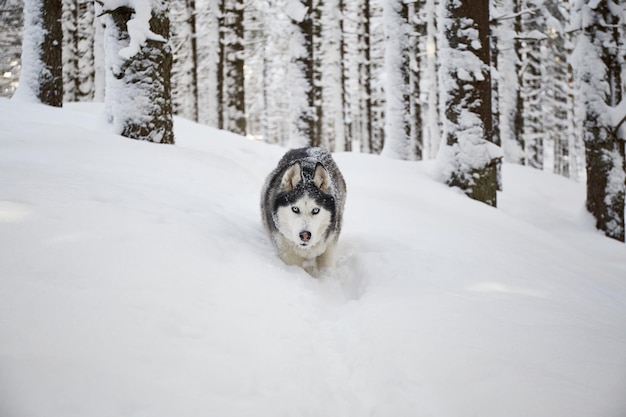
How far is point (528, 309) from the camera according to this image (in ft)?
10.6

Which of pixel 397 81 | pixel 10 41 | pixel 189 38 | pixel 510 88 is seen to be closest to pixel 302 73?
pixel 397 81

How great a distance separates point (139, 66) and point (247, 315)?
4947 mm

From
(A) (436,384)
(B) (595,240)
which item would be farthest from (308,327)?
(B) (595,240)

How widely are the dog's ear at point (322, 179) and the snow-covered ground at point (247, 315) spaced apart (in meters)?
0.94

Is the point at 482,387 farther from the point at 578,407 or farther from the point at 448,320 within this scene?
the point at 448,320

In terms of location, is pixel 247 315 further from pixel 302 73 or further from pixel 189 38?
pixel 189 38

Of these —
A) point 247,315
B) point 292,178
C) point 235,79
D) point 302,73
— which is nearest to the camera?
point 247,315

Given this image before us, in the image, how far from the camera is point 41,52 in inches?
364

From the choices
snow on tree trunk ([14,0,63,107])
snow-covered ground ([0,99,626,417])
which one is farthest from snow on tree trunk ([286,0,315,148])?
snow-covered ground ([0,99,626,417])

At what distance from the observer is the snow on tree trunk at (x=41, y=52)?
9.22 metres

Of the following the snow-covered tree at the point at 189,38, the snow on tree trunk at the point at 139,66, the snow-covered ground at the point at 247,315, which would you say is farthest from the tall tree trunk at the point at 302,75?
the snow-covered tree at the point at 189,38

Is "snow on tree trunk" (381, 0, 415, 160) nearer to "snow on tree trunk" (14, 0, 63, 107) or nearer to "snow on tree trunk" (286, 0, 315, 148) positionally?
"snow on tree trunk" (286, 0, 315, 148)

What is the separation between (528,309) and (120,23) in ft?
22.2

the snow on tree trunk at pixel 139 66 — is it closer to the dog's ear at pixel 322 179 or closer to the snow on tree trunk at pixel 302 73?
the dog's ear at pixel 322 179
